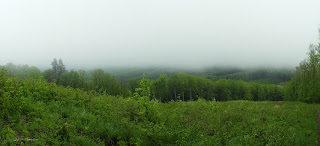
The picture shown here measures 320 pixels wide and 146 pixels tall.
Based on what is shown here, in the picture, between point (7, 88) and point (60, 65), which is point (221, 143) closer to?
point (7, 88)

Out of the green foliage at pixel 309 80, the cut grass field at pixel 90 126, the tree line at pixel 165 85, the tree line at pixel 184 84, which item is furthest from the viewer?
the tree line at pixel 165 85

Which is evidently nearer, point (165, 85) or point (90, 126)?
point (90, 126)

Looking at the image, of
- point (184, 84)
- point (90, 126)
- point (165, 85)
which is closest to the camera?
point (90, 126)

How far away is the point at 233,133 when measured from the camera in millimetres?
8023

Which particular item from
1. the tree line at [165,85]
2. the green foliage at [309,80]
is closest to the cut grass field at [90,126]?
the green foliage at [309,80]

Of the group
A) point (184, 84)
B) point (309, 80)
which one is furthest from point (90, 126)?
point (184, 84)

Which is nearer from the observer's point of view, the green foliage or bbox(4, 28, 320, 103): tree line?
the green foliage

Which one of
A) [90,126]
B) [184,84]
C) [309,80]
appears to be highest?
[90,126]

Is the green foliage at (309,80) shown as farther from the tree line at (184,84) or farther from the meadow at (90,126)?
the meadow at (90,126)

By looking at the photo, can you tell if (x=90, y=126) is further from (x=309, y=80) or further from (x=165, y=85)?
(x=165, y=85)

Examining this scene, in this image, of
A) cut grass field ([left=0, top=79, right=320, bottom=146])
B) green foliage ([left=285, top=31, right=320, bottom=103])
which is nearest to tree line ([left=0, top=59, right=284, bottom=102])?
green foliage ([left=285, top=31, right=320, bottom=103])

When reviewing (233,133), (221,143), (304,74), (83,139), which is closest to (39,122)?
(83,139)

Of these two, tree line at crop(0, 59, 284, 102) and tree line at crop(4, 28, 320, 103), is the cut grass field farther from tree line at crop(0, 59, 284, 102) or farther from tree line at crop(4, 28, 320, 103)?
tree line at crop(0, 59, 284, 102)

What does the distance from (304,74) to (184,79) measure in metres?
46.1
